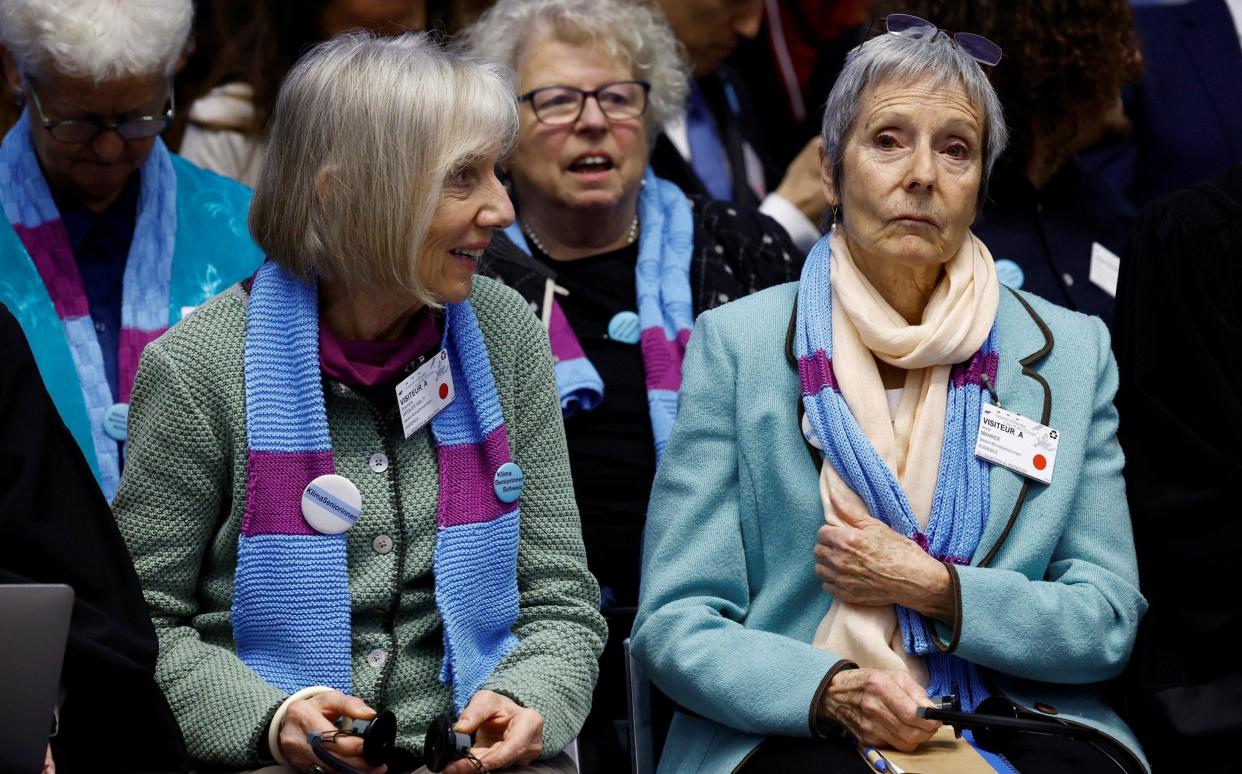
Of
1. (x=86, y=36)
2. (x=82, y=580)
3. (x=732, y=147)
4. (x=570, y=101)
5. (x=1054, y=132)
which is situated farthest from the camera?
(x=732, y=147)

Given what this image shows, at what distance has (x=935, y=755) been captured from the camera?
2.78m

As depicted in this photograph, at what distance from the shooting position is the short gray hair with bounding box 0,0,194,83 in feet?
11.5

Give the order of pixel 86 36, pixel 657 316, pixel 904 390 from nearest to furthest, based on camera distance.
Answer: pixel 904 390
pixel 86 36
pixel 657 316

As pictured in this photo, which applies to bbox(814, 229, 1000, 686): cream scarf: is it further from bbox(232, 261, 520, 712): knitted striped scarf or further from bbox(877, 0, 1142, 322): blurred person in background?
bbox(877, 0, 1142, 322): blurred person in background

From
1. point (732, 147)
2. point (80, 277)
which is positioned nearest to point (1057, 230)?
point (732, 147)

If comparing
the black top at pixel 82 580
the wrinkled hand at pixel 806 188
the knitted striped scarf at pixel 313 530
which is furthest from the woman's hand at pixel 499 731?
the wrinkled hand at pixel 806 188

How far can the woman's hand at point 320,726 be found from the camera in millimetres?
2660

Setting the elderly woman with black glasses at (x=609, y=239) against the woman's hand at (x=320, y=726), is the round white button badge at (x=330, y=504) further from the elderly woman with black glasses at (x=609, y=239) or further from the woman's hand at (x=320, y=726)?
the elderly woman with black glasses at (x=609, y=239)

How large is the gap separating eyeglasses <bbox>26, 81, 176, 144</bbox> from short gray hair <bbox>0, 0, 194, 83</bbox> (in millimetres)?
97

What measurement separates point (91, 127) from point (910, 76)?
1744mm

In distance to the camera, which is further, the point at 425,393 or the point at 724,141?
the point at 724,141

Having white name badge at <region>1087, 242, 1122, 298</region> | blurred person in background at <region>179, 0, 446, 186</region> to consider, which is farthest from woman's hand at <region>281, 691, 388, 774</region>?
white name badge at <region>1087, 242, 1122, 298</region>

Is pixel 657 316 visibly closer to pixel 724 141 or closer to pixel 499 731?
pixel 724 141

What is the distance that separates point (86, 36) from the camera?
138 inches
